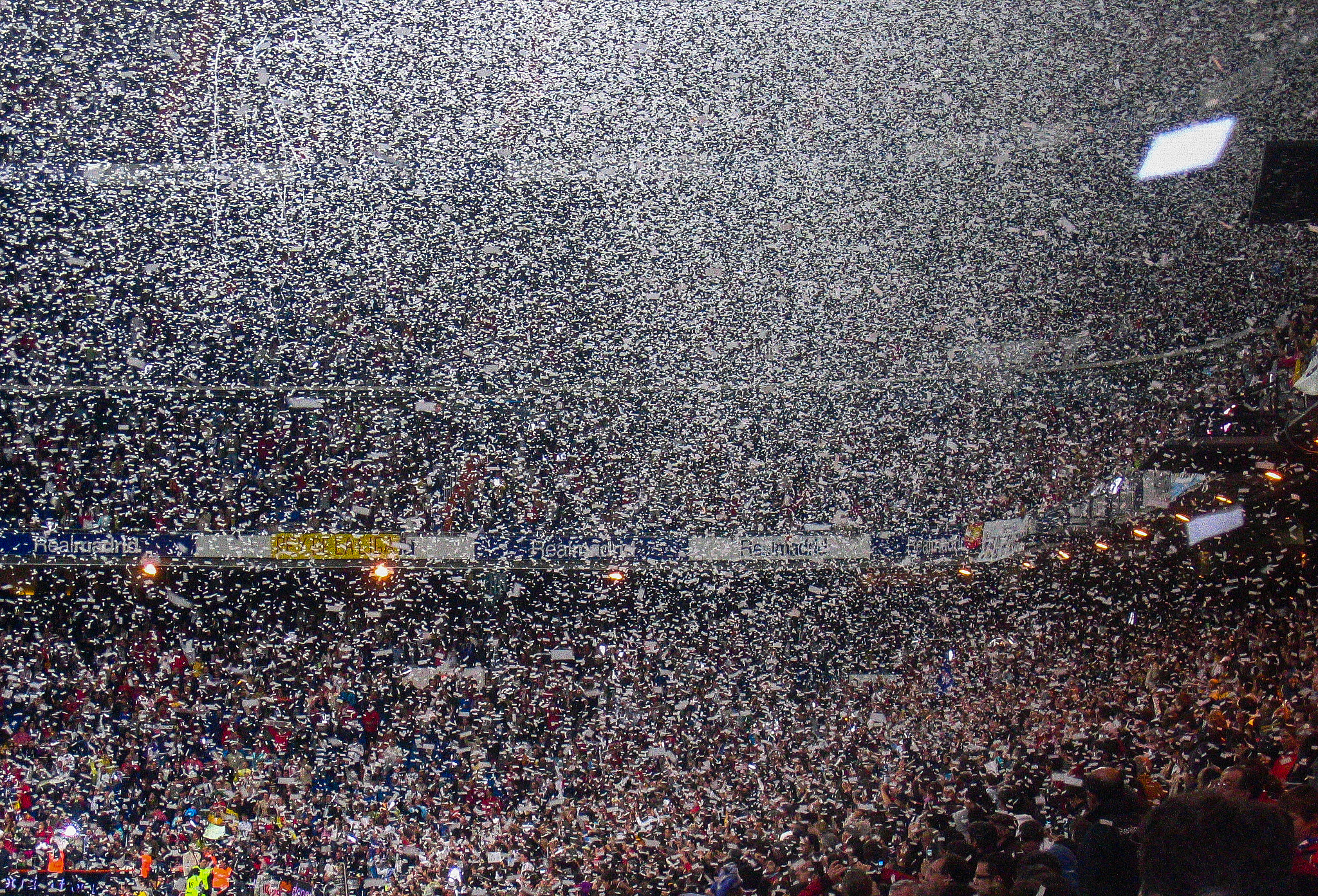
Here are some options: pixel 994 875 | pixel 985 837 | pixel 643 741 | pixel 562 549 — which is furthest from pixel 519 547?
pixel 994 875

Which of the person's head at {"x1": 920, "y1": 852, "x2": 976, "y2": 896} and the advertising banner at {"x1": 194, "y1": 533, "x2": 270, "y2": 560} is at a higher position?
the advertising banner at {"x1": 194, "y1": 533, "x2": 270, "y2": 560}

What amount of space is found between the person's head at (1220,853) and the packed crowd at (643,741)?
0.07 m

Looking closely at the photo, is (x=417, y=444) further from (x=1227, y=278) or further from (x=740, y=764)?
(x=1227, y=278)

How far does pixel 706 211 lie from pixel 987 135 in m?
7.83

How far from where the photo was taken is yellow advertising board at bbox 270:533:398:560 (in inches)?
447

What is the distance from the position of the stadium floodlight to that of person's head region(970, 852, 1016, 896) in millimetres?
11457

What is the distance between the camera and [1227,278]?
580 inches

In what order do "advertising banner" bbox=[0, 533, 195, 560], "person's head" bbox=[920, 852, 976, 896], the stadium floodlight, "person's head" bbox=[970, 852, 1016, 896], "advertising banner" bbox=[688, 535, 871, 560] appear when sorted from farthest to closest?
"advertising banner" bbox=[688, 535, 871, 560]
the stadium floodlight
"advertising banner" bbox=[0, 533, 195, 560]
"person's head" bbox=[920, 852, 976, 896]
"person's head" bbox=[970, 852, 1016, 896]

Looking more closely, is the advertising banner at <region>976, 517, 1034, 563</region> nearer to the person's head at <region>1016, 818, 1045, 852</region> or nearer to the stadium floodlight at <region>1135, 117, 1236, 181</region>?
the stadium floodlight at <region>1135, 117, 1236, 181</region>

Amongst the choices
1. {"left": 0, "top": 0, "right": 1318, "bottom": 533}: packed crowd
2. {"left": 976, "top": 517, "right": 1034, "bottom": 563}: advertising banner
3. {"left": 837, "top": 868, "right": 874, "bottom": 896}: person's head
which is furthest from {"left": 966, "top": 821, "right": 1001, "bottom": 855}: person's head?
{"left": 0, "top": 0, "right": 1318, "bottom": 533}: packed crowd

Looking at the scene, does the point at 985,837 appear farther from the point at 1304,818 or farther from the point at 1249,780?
the point at 1304,818

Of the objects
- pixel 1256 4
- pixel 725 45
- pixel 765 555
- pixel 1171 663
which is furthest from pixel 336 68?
pixel 1171 663

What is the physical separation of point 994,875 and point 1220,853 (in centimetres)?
137

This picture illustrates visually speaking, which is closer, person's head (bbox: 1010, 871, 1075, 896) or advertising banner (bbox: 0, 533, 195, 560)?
person's head (bbox: 1010, 871, 1075, 896)
